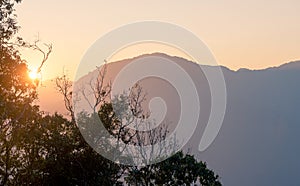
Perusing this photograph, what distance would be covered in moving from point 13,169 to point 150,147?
13982mm

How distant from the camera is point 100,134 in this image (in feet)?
119

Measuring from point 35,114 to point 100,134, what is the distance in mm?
9931

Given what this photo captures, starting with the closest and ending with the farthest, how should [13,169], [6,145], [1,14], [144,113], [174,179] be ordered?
[1,14], [6,145], [13,169], [144,113], [174,179]

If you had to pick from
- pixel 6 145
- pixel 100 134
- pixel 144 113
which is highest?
pixel 144 113

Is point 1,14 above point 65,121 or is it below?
below

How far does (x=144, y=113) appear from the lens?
40781mm

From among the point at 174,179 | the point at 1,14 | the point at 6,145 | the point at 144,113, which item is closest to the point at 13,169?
the point at 6,145

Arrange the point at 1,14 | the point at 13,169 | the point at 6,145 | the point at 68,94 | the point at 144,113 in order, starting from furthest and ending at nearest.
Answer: the point at 144,113
the point at 68,94
the point at 13,169
the point at 6,145
the point at 1,14

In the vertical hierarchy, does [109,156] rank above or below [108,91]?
below

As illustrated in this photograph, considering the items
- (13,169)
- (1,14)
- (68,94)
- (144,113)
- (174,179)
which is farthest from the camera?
(174,179)

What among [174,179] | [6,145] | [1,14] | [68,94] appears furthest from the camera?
[174,179]

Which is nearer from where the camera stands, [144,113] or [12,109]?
[12,109]

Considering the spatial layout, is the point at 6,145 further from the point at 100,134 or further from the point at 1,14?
the point at 100,134

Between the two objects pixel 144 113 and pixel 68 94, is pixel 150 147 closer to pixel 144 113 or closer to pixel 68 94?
pixel 144 113
